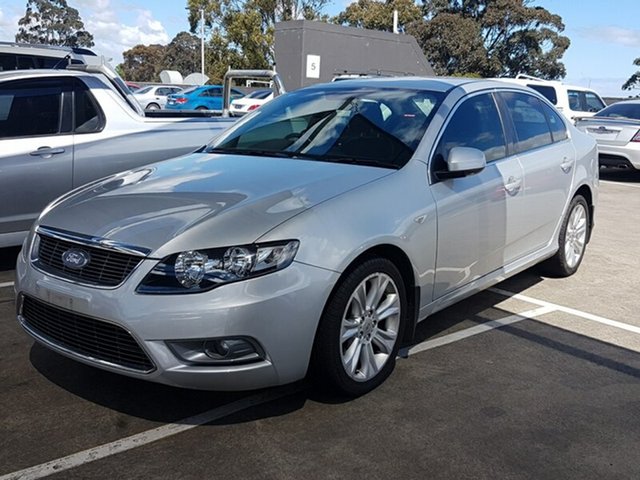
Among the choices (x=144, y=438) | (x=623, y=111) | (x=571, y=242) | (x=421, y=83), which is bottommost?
(x=144, y=438)

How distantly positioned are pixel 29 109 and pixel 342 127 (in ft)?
9.84

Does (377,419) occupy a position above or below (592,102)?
below

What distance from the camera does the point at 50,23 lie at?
2544 inches

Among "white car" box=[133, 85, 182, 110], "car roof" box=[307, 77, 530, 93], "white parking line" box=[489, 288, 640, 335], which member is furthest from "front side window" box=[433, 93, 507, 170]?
"white car" box=[133, 85, 182, 110]

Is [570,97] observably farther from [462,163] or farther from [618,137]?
[462,163]

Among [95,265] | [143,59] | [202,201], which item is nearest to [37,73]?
[202,201]

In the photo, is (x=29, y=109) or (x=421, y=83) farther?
(x=29, y=109)

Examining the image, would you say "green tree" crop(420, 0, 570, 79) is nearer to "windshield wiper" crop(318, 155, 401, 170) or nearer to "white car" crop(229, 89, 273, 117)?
"white car" crop(229, 89, 273, 117)

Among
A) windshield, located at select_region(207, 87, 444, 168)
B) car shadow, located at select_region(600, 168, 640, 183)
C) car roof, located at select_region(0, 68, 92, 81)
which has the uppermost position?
car roof, located at select_region(0, 68, 92, 81)

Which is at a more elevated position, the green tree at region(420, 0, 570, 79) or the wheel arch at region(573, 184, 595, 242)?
the green tree at region(420, 0, 570, 79)

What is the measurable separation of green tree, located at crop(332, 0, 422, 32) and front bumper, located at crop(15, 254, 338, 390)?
154 ft

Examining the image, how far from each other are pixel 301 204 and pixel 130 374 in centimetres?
113

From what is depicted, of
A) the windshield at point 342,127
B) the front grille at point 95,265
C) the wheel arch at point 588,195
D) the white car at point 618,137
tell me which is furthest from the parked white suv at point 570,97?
the front grille at point 95,265

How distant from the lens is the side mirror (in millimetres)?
3984
